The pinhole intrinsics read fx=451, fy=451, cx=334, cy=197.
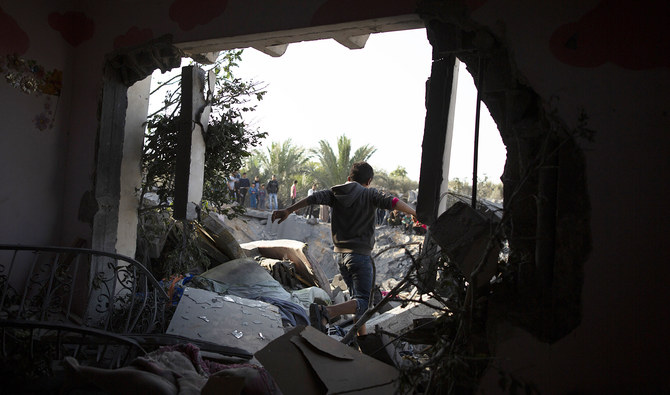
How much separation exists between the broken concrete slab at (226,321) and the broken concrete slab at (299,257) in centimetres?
247

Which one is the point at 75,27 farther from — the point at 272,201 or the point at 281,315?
the point at 272,201

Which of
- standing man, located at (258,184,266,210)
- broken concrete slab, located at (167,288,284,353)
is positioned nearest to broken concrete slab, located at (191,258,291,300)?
broken concrete slab, located at (167,288,284,353)

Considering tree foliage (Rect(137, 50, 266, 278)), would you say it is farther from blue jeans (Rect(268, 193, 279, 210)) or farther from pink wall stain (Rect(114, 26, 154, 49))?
blue jeans (Rect(268, 193, 279, 210))

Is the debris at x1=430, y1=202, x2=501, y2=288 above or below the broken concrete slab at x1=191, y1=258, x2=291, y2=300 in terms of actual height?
above

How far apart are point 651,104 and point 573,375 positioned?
143cm

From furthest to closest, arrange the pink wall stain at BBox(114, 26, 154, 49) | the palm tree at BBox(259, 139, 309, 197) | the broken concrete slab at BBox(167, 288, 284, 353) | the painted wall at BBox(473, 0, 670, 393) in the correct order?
the palm tree at BBox(259, 139, 309, 197), the pink wall stain at BBox(114, 26, 154, 49), the broken concrete slab at BBox(167, 288, 284, 353), the painted wall at BBox(473, 0, 670, 393)

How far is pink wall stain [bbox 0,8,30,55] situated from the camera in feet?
12.8

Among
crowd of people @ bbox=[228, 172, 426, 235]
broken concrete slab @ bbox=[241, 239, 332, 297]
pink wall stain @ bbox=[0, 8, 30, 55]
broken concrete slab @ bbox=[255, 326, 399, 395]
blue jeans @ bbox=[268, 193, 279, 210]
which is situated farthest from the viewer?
blue jeans @ bbox=[268, 193, 279, 210]

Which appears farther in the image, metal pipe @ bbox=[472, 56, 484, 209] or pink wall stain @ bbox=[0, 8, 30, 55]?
pink wall stain @ bbox=[0, 8, 30, 55]

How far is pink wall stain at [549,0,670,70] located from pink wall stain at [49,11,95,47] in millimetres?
4149

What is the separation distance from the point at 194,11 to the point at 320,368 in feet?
10.1

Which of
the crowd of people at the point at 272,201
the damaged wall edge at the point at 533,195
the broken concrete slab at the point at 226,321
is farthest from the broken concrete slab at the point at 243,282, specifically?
the crowd of people at the point at 272,201

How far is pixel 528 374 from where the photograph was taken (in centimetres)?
241

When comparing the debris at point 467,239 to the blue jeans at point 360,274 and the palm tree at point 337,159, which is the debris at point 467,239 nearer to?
the blue jeans at point 360,274
